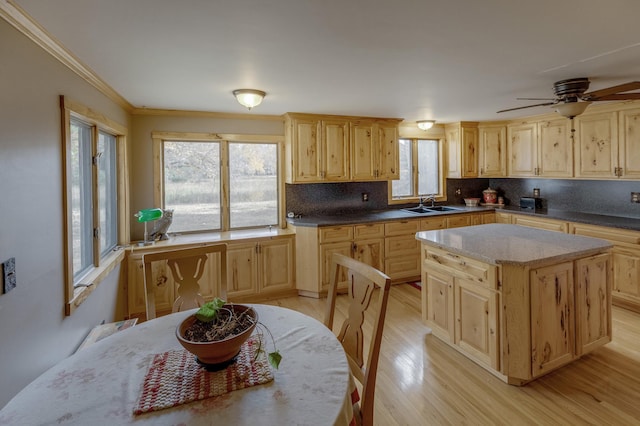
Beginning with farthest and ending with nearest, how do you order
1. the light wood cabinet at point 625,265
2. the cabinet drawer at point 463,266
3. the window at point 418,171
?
the window at point 418,171 < the light wood cabinet at point 625,265 < the cabinet drawer at point 463,266

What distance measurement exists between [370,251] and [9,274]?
136 inches

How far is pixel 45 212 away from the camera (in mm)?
1752

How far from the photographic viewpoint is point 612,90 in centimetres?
220

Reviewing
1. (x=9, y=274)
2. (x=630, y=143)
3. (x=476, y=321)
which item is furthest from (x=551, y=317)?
(x=9, y=274)

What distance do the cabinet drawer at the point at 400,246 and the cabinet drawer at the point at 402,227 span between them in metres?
0.07

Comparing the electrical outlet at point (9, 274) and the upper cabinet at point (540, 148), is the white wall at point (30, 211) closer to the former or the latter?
the electrical outlet at point (9, 274)

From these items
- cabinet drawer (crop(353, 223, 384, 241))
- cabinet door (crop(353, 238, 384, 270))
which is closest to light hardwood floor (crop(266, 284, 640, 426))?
cabinet door (crop(353, 238, 384, 270))

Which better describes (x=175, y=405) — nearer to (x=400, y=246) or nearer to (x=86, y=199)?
(x=86, y=199)

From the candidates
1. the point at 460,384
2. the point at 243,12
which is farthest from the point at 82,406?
A: the point at 460,384

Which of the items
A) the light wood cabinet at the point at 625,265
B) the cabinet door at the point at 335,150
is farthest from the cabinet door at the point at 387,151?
the light wood cabinet at the point at 625,265

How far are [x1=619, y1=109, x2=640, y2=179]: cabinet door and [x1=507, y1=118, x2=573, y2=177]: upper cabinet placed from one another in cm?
54

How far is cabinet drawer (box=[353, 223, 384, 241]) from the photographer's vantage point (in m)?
4.11

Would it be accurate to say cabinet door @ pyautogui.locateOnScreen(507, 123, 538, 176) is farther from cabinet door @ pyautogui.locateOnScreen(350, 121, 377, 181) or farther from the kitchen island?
the kitchen island

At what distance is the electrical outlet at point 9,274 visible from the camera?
4.51 ft
